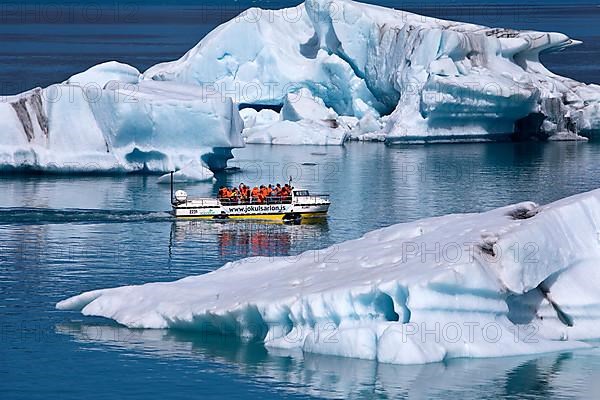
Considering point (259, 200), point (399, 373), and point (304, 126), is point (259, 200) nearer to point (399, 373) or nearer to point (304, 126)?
point (399, 373)

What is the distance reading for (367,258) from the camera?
2244cm

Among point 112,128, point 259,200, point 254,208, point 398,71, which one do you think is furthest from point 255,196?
point 398,71

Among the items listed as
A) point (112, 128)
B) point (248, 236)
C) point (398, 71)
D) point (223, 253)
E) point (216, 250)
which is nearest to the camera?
point (223, 253)

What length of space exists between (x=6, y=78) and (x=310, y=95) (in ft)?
66.7

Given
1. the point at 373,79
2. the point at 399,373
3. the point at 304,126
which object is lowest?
the point at 399,373

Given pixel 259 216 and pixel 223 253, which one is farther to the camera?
pixel 259 216

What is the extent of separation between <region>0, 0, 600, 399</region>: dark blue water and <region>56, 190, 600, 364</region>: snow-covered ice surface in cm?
28

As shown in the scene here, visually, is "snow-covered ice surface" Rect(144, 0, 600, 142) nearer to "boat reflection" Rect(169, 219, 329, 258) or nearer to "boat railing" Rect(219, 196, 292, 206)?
"boat railing" Rect(219, 196, 292, 206)

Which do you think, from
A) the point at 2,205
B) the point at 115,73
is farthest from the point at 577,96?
the point at 2,205

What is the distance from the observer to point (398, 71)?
54281 millimetres

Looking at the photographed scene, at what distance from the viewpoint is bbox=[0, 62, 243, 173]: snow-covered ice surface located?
43531mm

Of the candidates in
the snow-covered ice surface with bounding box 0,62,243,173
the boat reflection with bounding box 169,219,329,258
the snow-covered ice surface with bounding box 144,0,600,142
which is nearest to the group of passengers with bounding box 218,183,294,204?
the boat reflection with bounding box 169,219,329,258

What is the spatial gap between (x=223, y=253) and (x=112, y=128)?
1263cm

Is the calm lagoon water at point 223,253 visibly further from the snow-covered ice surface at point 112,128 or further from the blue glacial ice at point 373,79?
the blue glacial ice at point 373,79
